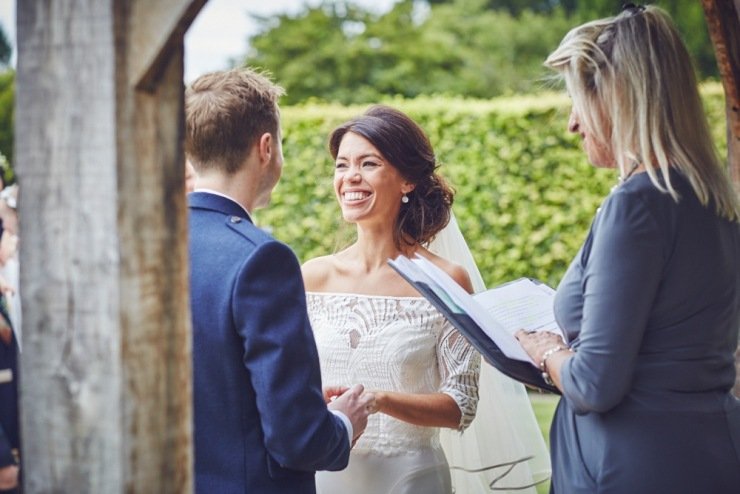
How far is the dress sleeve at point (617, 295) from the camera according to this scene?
218 cm

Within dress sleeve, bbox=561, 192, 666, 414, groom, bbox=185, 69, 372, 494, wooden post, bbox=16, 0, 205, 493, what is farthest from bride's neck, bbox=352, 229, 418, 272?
wooden post, bbox=16, 0, 205, 493

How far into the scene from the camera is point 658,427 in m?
2.30

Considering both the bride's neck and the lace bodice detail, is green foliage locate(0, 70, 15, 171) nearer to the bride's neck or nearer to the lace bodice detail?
the bride's neck

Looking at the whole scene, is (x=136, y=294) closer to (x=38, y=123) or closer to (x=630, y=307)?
(x=38, y=123)

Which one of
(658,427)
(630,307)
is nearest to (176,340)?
(630,307)

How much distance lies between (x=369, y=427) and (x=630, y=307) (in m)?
1.51

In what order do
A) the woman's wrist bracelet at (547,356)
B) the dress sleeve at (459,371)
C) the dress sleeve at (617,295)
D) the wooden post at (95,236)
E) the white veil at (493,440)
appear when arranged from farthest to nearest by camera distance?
the white veil at (493,440), the dress sleeve at (459,371), the woman's wrist bracelet at (547,356), the dress sleeve at (617,295), the wooden post at (95,236)

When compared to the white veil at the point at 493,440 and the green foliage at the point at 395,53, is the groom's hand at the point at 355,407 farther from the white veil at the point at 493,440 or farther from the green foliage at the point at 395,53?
the green foliage at the point at 395,53

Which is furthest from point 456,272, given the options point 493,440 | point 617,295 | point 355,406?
point 617,295

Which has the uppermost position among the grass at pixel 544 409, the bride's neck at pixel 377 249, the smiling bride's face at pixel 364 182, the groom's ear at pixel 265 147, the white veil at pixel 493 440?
the groom's ear at pixel 265 147

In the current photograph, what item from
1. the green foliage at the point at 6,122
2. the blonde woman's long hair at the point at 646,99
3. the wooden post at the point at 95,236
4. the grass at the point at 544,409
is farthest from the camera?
the green foliage at the point at 6,122

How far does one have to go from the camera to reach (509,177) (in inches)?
356

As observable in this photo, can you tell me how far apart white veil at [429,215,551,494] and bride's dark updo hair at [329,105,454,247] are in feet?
0.70

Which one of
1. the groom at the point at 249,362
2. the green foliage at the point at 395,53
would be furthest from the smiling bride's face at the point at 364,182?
the green foliage at the point at 395,53
